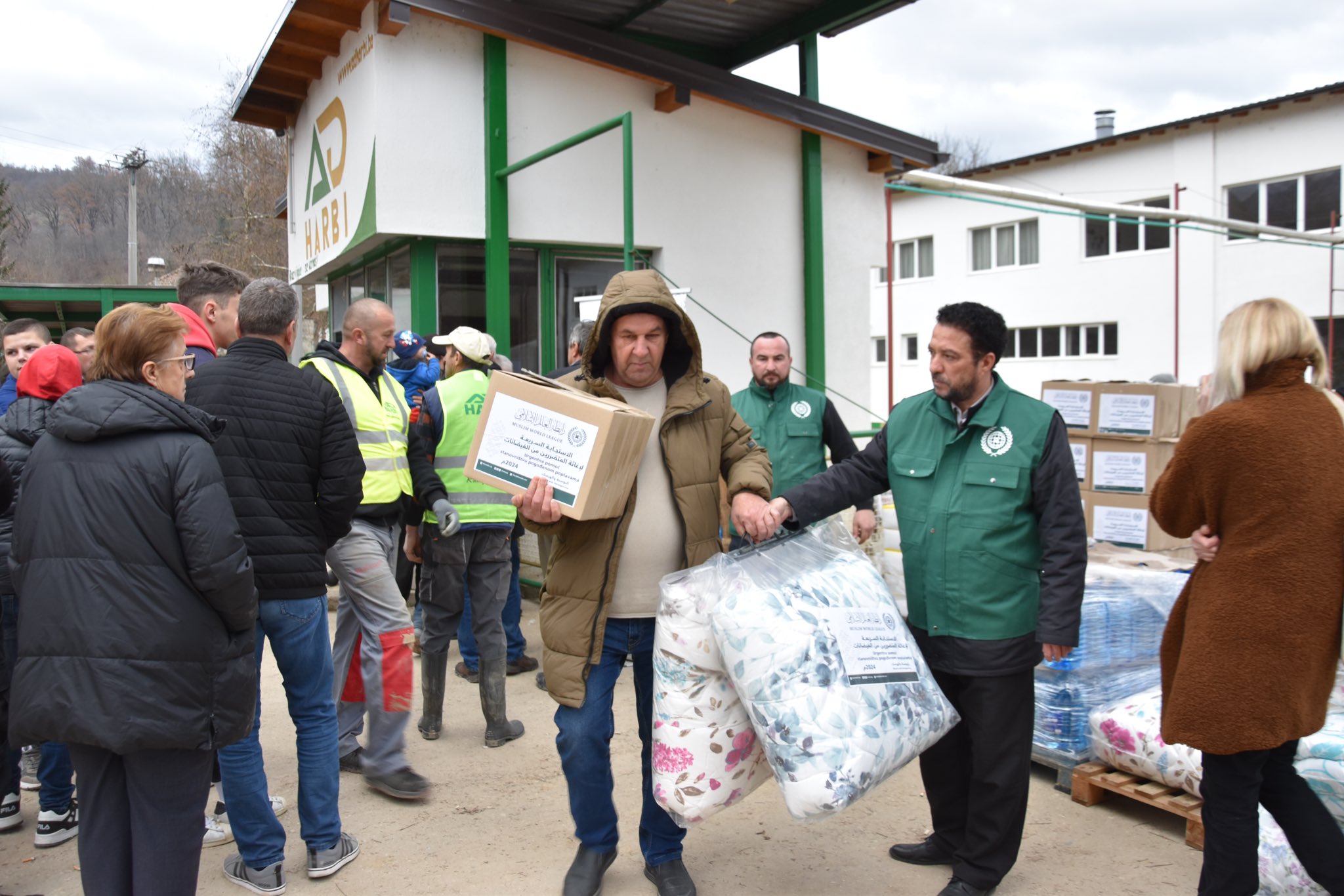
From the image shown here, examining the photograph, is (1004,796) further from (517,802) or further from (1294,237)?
(1294,237)

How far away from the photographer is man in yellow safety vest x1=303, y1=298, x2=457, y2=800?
3959 mm

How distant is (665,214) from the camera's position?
7773mm

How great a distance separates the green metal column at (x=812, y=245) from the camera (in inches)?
330

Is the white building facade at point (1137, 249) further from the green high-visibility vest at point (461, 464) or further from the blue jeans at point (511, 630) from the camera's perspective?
the green high-visibility vest at point (461, 464)

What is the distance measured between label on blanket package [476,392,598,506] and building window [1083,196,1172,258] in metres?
21.6

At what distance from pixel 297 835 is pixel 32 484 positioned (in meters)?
1.88

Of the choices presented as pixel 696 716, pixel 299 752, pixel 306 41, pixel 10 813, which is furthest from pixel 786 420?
pixel 306 41

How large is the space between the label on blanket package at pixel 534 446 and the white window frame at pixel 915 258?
25.6 meters

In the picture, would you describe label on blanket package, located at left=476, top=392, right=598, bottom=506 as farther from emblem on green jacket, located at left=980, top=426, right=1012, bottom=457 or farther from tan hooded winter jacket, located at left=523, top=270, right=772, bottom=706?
emblem on green jacket, located at left=980, top=426, right=1012, bottom=457

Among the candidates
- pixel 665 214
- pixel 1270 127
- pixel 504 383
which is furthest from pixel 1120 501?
pixel 1270 127

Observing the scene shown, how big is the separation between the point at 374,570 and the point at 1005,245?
958 inches

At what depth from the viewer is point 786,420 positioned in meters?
5.36

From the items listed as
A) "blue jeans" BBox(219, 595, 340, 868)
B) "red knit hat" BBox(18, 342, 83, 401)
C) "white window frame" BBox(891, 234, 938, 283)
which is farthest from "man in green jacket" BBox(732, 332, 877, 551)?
"white window frame" BBox(891, 234, 938, 283)

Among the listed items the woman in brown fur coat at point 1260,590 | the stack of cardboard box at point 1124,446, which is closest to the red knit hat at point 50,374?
the woman in brown fur coat at point 1260,590
